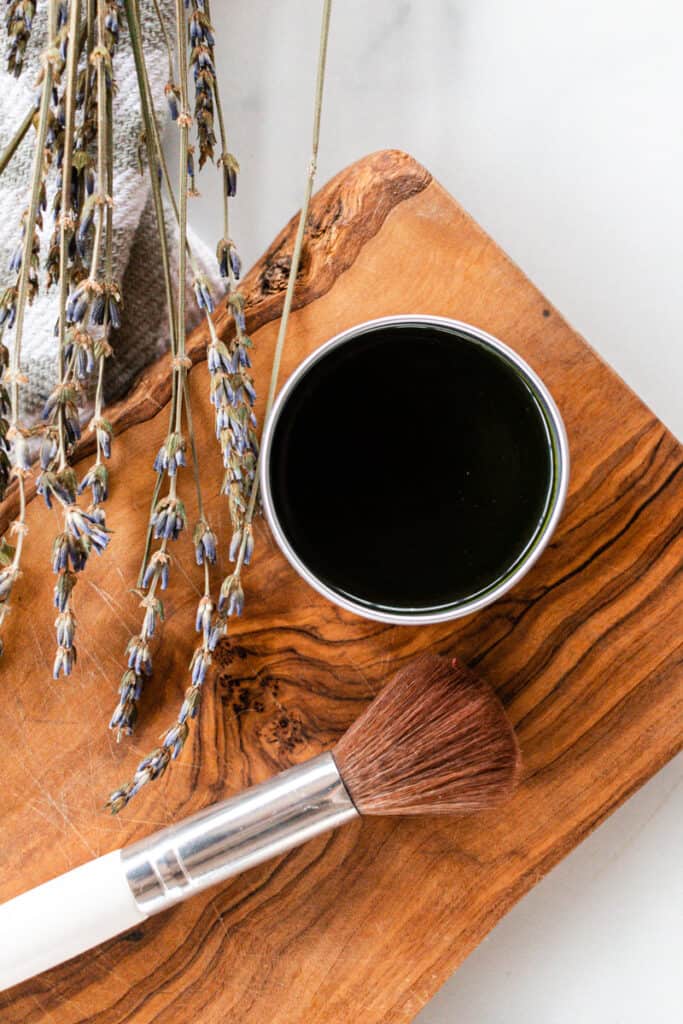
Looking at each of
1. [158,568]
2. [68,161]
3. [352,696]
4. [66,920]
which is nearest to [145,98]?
[68,161]

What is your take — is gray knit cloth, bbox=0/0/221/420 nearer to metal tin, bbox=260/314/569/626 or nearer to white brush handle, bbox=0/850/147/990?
metal tin, bbox=260/314/569/626

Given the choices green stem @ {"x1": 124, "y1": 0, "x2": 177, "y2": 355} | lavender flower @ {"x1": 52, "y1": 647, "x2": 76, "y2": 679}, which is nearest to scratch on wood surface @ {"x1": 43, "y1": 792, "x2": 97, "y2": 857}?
lavender flower @ {"x1": 52, "y1": 647, "x2": 76, "y2": 679}

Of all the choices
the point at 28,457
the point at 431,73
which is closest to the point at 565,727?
the point at 28,457

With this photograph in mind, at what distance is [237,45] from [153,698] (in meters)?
0.62

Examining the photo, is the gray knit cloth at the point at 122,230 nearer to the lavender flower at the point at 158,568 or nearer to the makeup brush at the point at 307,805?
the lavender flower at the point at 158,568

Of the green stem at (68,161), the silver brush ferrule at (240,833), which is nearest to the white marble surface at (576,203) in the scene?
the silver brush ferrule at (240,833)

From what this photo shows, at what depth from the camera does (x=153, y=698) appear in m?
0.72

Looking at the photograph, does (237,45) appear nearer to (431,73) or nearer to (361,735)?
(431,73)

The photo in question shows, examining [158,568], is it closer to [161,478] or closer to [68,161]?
[161,478]

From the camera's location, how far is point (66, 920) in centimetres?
68

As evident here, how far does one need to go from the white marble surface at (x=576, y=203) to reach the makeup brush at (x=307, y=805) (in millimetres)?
263

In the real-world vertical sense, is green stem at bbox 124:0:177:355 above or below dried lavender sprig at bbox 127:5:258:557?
above

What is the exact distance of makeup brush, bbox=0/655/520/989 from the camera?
0.66 metres

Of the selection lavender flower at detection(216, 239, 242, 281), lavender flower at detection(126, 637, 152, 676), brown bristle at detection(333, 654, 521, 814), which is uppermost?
lavender flower at detection(216, 239, 242, 281)
